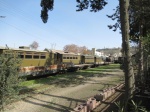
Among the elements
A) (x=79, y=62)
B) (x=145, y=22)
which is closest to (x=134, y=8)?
(x=145, y=22)

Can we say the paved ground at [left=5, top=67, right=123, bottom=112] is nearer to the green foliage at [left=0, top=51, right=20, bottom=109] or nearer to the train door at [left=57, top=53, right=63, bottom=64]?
the green foliage at [left=0, top=51, right=20, bottom=109]

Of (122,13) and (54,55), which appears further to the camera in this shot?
(54,55)

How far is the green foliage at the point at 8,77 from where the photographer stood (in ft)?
32.2

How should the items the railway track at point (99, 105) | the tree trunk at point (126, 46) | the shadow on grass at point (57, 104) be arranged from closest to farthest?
the tree trunk at point (126, 46), the railway track at point (99, 105), the shadow on grass at point (57, 104)

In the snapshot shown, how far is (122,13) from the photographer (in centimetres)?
1004

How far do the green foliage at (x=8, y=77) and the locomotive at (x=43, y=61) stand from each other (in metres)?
A: 7.92

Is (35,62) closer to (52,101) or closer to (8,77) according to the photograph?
(52,101)

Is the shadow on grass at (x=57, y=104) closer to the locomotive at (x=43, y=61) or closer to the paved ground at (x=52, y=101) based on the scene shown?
the paved ground at (x=52, y=101)

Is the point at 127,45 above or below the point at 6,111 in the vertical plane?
above

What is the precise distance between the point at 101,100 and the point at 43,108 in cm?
349

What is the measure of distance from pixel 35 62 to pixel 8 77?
663 inches

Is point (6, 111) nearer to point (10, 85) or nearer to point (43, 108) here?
point (43, 108)

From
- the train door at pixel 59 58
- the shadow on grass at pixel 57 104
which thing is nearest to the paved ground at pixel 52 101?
the shadow on grass at pixel 57 104

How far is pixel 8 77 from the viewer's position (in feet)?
32.6
